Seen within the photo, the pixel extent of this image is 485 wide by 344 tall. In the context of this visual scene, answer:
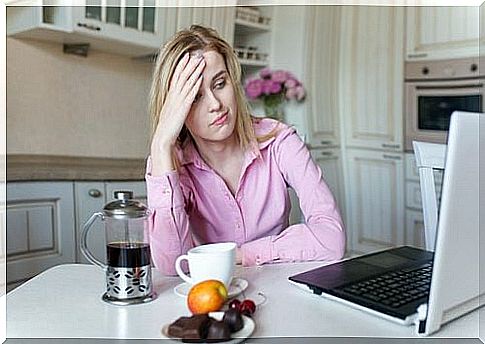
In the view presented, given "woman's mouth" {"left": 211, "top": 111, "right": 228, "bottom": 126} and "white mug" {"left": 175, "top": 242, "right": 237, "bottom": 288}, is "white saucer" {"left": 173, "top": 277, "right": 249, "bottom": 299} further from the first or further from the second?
"woman's mouth" {"left": 211, "top": 111, "right": 228, "bottom": 126}

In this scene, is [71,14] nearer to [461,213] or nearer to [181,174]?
[181,174]

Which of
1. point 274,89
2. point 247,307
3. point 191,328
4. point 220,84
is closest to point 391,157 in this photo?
point 274,89

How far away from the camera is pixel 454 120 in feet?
1.88

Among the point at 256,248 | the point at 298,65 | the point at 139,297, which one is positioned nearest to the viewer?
the point at 139,297

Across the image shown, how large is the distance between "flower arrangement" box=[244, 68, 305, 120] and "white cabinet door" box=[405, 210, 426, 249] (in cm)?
82

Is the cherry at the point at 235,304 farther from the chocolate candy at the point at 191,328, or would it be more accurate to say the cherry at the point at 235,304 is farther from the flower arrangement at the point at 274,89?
the flower arrangement at the point at 274,89

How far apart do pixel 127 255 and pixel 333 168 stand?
7.94ft

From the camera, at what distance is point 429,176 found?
127 centimetres

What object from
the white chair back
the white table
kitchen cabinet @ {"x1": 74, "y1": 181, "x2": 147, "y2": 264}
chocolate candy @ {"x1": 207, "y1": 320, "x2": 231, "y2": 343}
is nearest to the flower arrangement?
kitchen cabinet @ {"x1": 74, "y1": 181, "x2": 147, "y2": 264}

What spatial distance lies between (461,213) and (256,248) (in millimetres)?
456

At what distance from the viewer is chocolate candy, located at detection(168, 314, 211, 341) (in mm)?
625

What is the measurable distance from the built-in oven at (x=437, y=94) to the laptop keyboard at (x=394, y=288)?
1.93 meters

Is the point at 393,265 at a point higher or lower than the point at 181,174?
lower

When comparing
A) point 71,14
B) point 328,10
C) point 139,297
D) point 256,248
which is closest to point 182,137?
point 256,248
